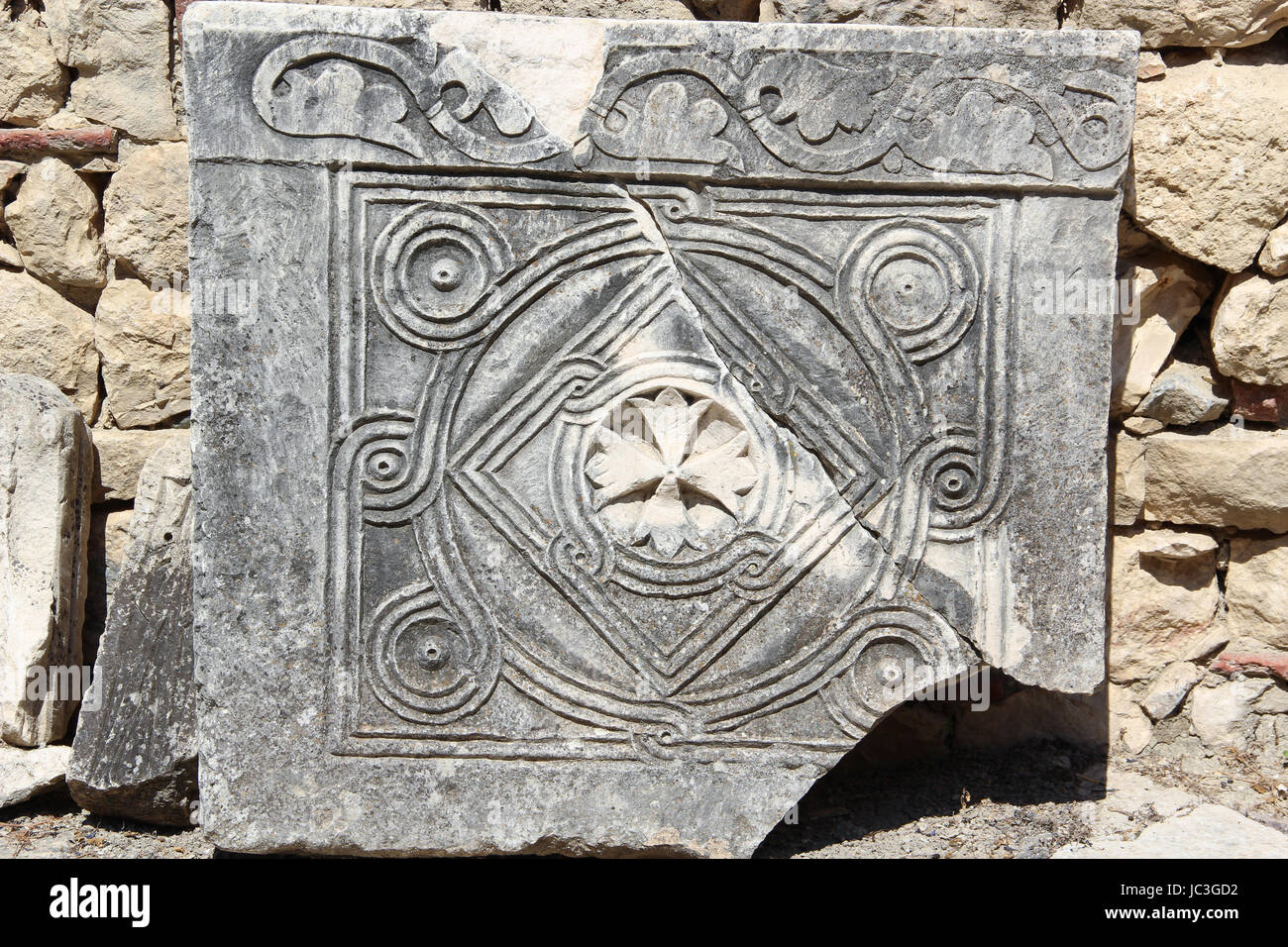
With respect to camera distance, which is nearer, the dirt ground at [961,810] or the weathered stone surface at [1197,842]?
the weathered stone surface at [1197,842]

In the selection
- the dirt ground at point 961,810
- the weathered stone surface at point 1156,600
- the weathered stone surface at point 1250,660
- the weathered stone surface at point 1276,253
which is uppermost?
the weathered stone surface at point 1276,253

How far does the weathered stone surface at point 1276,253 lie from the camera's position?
2512 millimetres

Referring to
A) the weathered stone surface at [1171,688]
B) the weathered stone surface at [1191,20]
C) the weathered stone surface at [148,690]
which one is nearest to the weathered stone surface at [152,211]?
the weathered stone surface at [148,690]

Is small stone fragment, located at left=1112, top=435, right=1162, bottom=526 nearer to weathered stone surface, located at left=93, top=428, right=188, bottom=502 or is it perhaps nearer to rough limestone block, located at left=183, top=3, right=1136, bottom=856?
rough limestone block, located at left=183, top=3, right=1136, bottom=856

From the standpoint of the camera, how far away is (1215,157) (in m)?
2.49

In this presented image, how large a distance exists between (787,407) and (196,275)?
118cm

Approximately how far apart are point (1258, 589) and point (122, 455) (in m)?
2.83

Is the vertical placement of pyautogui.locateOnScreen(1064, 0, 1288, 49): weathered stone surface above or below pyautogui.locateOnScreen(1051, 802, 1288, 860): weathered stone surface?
above

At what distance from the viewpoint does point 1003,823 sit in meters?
2.46

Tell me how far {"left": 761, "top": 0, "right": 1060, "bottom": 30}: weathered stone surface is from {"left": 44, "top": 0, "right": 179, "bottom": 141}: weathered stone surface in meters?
1.49

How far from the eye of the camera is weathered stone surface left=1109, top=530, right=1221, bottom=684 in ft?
8.91

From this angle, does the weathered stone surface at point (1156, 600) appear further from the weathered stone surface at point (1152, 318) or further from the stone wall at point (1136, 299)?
the weathered stone surface at point (1152, 318)

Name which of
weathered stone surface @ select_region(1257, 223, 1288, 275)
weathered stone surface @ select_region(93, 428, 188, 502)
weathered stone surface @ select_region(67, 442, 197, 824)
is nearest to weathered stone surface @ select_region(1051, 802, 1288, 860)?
A: weathered stone surface @ select_region(1257, 223, 1288, 275)

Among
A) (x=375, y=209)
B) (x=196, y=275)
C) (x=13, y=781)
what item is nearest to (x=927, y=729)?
(x=375, y=209)
